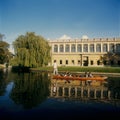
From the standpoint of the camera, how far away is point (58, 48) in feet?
203

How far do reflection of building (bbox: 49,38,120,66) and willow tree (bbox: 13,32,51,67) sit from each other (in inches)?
959

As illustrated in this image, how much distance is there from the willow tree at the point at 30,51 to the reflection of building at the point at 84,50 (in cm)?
2436

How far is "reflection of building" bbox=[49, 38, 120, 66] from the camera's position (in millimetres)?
57250

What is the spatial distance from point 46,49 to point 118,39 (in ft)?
91.1

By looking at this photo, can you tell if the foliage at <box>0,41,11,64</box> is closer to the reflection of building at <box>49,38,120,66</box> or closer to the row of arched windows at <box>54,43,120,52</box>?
the reflection of building at <box>49,38,120,66</box>

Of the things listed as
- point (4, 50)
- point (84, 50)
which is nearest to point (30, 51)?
point (4, 50)

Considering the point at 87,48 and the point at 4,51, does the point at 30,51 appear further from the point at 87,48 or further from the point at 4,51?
the point at 87,48

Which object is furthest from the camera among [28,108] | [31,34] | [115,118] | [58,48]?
[58,48]

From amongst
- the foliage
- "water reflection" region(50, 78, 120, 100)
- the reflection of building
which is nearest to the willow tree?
the foliage

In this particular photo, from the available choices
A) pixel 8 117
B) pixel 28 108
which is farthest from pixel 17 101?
pixel 8 117

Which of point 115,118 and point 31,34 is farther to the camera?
point 31,34

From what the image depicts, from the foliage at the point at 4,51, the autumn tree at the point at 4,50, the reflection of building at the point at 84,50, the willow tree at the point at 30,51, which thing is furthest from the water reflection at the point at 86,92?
the reflection of building at the point at 84,50

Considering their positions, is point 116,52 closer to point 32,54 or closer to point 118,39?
point 118,39

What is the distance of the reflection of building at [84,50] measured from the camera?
57.2 meters
